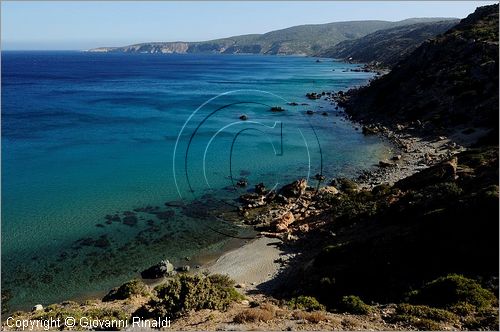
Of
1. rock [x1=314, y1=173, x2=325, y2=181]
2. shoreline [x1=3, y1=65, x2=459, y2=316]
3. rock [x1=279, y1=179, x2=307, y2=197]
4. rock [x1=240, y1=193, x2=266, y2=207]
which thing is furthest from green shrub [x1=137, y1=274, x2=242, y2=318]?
rock [x1=314, y1=173, x2=325, y2=181]

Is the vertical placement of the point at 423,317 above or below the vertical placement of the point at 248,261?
above

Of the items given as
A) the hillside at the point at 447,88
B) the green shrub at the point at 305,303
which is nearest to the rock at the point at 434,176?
the green shrub at the point at 305,303

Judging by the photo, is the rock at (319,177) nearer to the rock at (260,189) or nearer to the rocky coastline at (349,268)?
the rocky coastline at (349,268)

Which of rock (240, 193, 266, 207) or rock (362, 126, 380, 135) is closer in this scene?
rock (240, 193, 266, 207)

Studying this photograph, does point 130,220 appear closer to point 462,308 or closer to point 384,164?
point 462,308

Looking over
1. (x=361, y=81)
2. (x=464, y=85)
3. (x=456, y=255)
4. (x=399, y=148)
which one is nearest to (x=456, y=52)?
(x=464, y=85)

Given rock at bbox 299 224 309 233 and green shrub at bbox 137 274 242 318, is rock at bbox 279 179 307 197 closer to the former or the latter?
rock at bbox 299 224 309 233

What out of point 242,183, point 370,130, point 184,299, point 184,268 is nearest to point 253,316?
point 184,299
